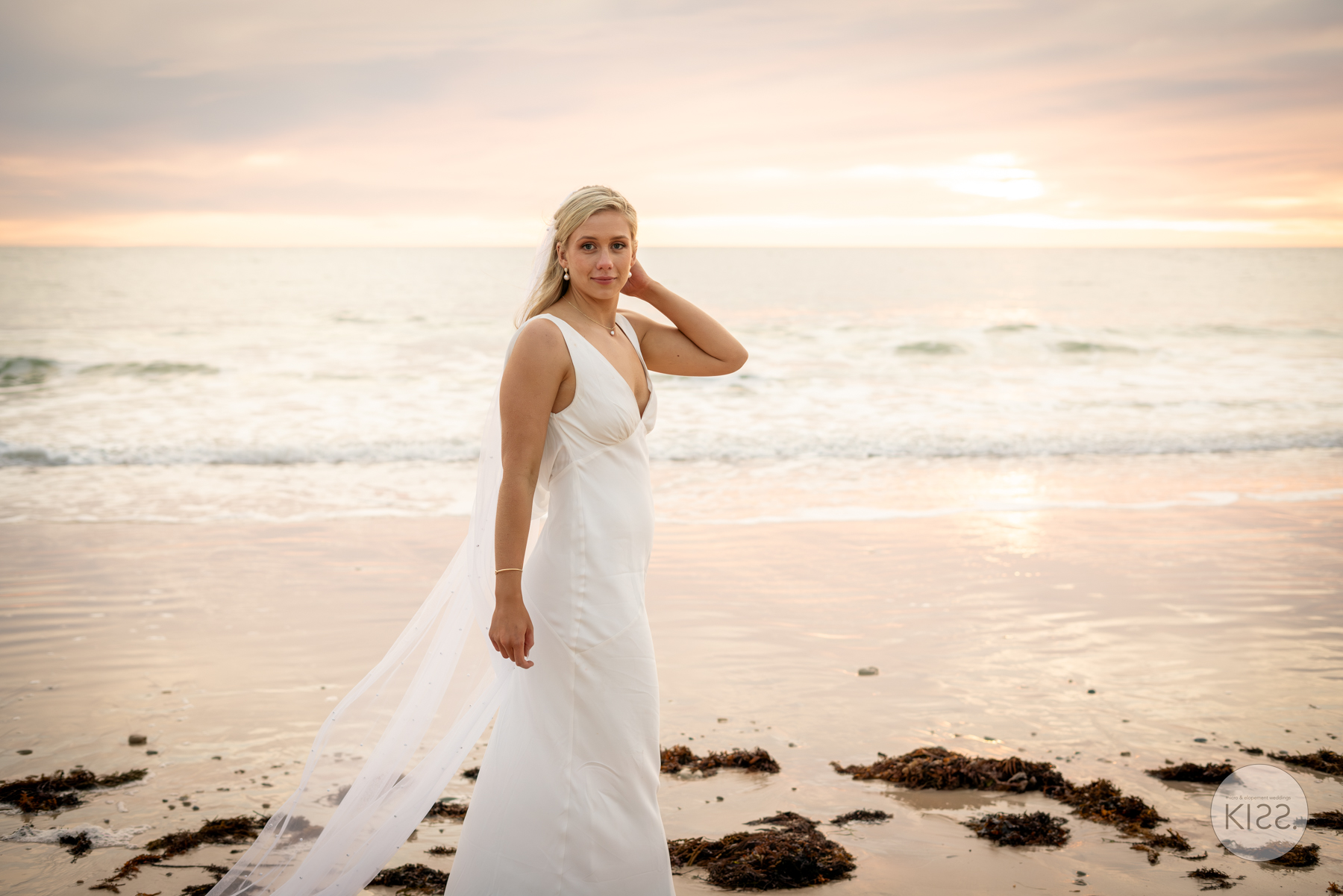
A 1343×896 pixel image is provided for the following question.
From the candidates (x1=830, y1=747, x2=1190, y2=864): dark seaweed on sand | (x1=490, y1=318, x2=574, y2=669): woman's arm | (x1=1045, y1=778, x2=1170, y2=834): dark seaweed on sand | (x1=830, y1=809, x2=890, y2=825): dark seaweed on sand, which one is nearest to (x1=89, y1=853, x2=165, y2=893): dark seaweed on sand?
(x1=490, y1=318, x2=574, y2=669): woman's arm

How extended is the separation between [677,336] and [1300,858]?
291 centimetres

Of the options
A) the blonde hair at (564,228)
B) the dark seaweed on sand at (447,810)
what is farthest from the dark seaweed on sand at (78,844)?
the blonde hair at (564,228)

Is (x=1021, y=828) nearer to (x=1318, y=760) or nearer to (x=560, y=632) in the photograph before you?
(x=1318, y=760)

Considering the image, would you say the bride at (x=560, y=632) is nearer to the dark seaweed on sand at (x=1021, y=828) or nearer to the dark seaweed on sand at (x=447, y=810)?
the dark seaweed on sand at (x=447, y=810)

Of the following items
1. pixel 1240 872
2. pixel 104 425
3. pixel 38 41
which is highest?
pixel 38 41

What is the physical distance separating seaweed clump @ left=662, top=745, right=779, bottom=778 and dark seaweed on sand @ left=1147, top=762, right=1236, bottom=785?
1.68 metres

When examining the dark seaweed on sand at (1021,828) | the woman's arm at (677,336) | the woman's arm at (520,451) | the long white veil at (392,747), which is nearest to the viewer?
the woman's arm at (520,451)

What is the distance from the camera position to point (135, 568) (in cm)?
727

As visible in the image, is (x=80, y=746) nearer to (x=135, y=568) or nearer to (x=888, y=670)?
(x=135, y=568)

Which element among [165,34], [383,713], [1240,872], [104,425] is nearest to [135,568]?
[383,713]

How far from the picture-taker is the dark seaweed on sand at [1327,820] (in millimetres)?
3508

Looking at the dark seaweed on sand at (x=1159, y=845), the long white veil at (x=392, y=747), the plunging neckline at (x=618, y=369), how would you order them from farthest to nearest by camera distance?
the dark seaweed on sand at (x=1159, y=845), the long white veil at (x=392, y=747), the plunging neckline at (x=618, y=369)

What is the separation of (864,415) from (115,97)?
23826 millimetres

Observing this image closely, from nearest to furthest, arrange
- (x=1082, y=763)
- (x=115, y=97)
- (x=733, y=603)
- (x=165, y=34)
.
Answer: (x=1082, y=763) < (x=733, y=603) < (x=165, y=34) < (x=115, y=97)
